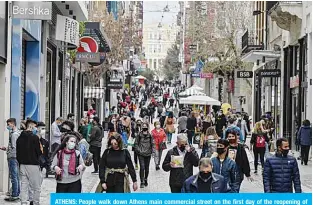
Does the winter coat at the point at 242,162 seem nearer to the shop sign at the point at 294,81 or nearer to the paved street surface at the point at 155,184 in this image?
the paved street surface at the point at 155,184

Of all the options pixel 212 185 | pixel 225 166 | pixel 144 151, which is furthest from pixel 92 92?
pixel 212 185

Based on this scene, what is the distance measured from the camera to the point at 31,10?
16469 mm

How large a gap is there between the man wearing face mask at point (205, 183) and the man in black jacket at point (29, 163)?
16.4ft

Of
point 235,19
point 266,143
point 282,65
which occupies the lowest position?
point 266,143

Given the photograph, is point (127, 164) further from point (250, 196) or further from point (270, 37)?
point (270, 37)

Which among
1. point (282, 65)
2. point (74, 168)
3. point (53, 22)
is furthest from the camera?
point (282, 65)

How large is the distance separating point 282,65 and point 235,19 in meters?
17.1

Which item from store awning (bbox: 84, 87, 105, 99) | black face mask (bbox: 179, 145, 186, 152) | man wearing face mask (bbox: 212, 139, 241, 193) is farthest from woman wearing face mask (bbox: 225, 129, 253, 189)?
store awning (bbox: 84, 87, 105, 99)

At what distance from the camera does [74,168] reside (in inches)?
491

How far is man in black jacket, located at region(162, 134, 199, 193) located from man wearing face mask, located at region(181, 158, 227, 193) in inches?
144

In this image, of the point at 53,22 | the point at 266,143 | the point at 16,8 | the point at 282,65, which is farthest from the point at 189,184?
the point at 282,65

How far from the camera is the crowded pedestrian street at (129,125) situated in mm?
11820

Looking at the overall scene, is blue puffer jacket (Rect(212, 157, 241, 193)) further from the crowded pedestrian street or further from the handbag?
the handbag

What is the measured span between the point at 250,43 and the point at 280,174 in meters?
31.9
